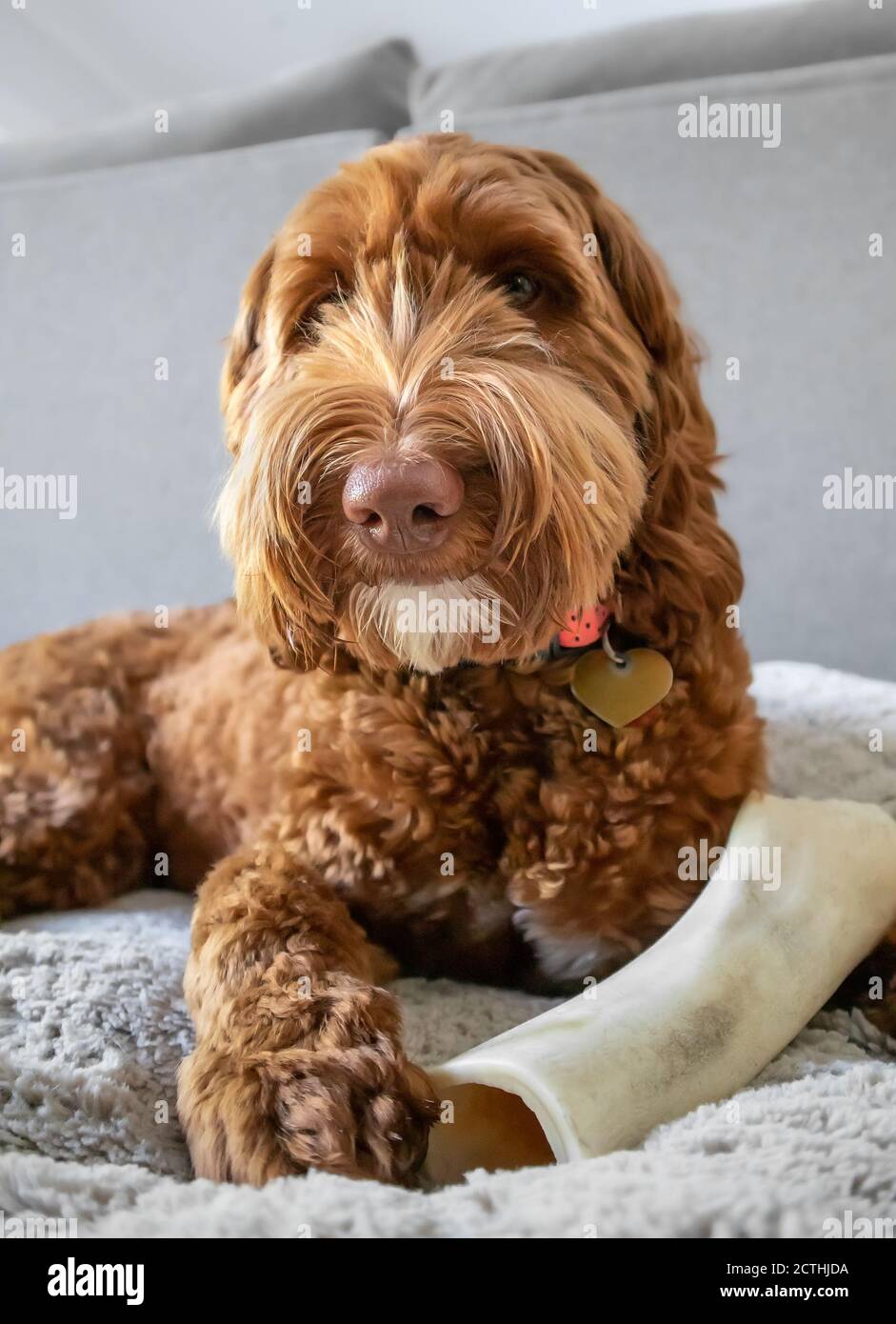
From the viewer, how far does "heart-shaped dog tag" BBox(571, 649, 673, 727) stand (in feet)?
3.90

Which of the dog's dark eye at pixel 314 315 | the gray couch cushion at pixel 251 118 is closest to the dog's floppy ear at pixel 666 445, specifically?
the dog's dark eye at pixel 314 315

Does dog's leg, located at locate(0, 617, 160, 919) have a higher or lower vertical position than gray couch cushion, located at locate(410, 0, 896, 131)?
lower

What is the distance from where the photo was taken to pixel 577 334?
45.4 inches

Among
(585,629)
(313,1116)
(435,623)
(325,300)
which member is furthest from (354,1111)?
(325,300)

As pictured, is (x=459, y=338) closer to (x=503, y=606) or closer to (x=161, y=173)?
(x=503, y=606)

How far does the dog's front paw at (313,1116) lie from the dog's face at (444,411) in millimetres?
433

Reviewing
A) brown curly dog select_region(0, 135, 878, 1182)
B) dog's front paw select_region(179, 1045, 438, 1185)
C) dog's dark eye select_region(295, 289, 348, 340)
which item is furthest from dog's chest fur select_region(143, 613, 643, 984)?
dog's dark eye select_region(295, 289, 348, 340)

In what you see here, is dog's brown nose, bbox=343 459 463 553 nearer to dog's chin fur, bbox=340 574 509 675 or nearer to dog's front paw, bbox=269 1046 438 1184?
dog's chin fur, bbox=340 574 509 675

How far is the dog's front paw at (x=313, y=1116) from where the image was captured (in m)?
0.85

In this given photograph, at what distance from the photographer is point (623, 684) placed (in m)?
1.20

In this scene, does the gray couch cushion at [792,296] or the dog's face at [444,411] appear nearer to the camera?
the dog's face at [444,411]

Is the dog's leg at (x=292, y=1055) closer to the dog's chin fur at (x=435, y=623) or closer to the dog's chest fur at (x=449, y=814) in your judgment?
the dog's chest fur at (x=449, y=814)

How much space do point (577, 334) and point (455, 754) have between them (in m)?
0.50
